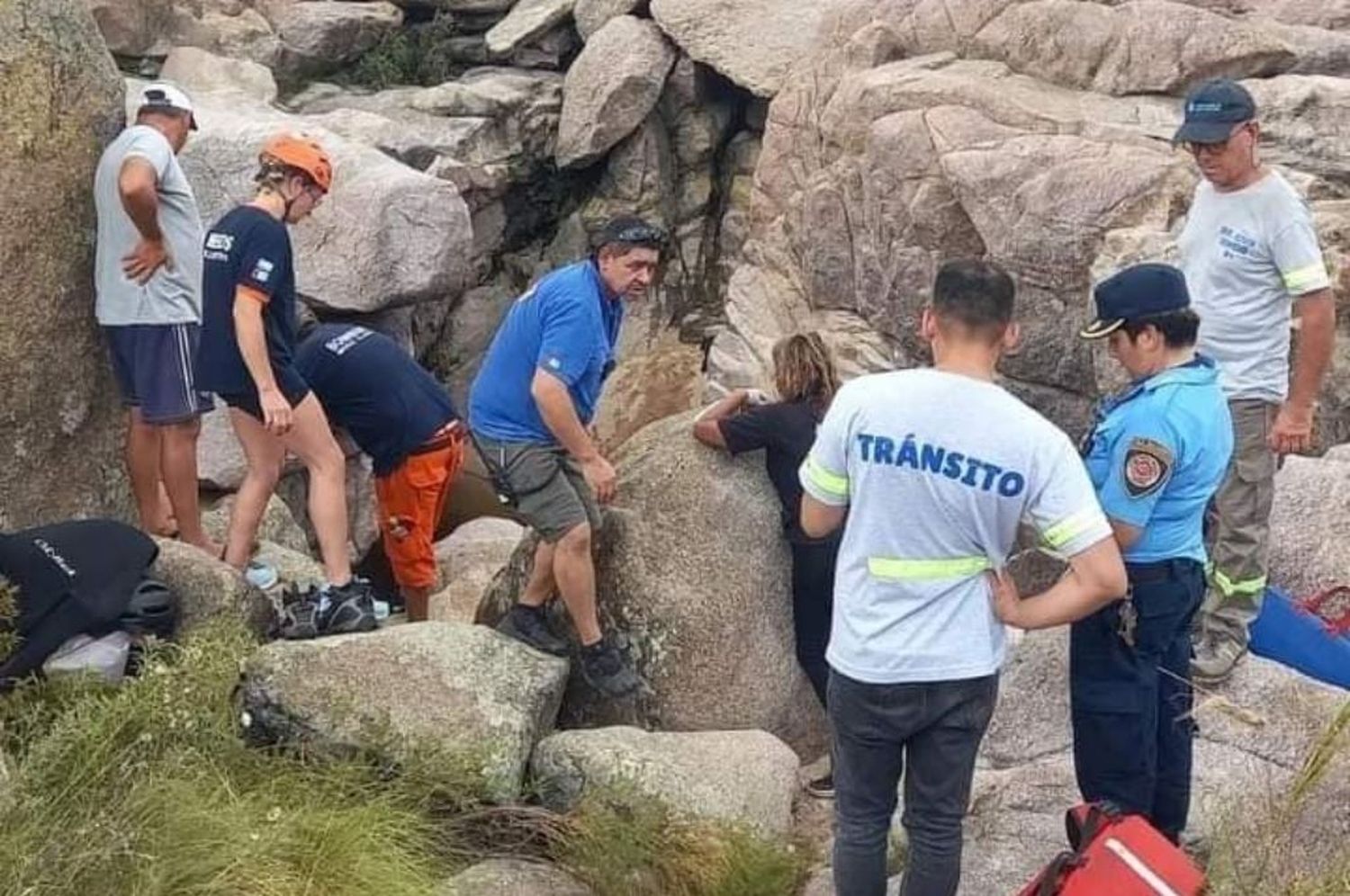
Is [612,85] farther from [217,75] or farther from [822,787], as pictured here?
[822,787]

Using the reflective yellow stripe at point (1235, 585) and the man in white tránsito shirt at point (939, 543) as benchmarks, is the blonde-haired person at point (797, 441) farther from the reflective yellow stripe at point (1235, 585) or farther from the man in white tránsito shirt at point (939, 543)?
the man in white tránsito shirt at point (939, 543)

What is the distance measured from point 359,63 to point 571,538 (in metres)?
16.1

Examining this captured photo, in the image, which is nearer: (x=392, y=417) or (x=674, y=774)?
(x=674, y=774)

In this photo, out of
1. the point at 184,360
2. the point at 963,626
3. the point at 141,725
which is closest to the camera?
the point at 963,626

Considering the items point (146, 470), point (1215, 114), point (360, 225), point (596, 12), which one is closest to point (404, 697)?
point (146, 470)

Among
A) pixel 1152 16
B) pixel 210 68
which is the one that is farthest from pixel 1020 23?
pixel 210 68

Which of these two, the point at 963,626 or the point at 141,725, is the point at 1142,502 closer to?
the point at 963,626

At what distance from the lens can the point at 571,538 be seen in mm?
6480

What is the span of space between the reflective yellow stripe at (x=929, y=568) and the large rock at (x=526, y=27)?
58.8 feet

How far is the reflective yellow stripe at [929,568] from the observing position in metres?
4.17

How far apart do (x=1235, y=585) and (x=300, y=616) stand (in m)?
3.60

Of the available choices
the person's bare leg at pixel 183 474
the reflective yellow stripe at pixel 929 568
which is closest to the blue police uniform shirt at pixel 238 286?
the person's bare leg at pixel 183 474

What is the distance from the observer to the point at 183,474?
24.2ft

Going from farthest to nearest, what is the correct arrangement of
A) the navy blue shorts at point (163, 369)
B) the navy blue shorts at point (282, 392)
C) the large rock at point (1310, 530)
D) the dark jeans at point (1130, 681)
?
1. the large rock at point (1310, 530)
2. the navy blue shorts at point (163, 369)
3. the navy blue shorts at point (282, 392)
4. the dark jeans at point (1130, 681)
